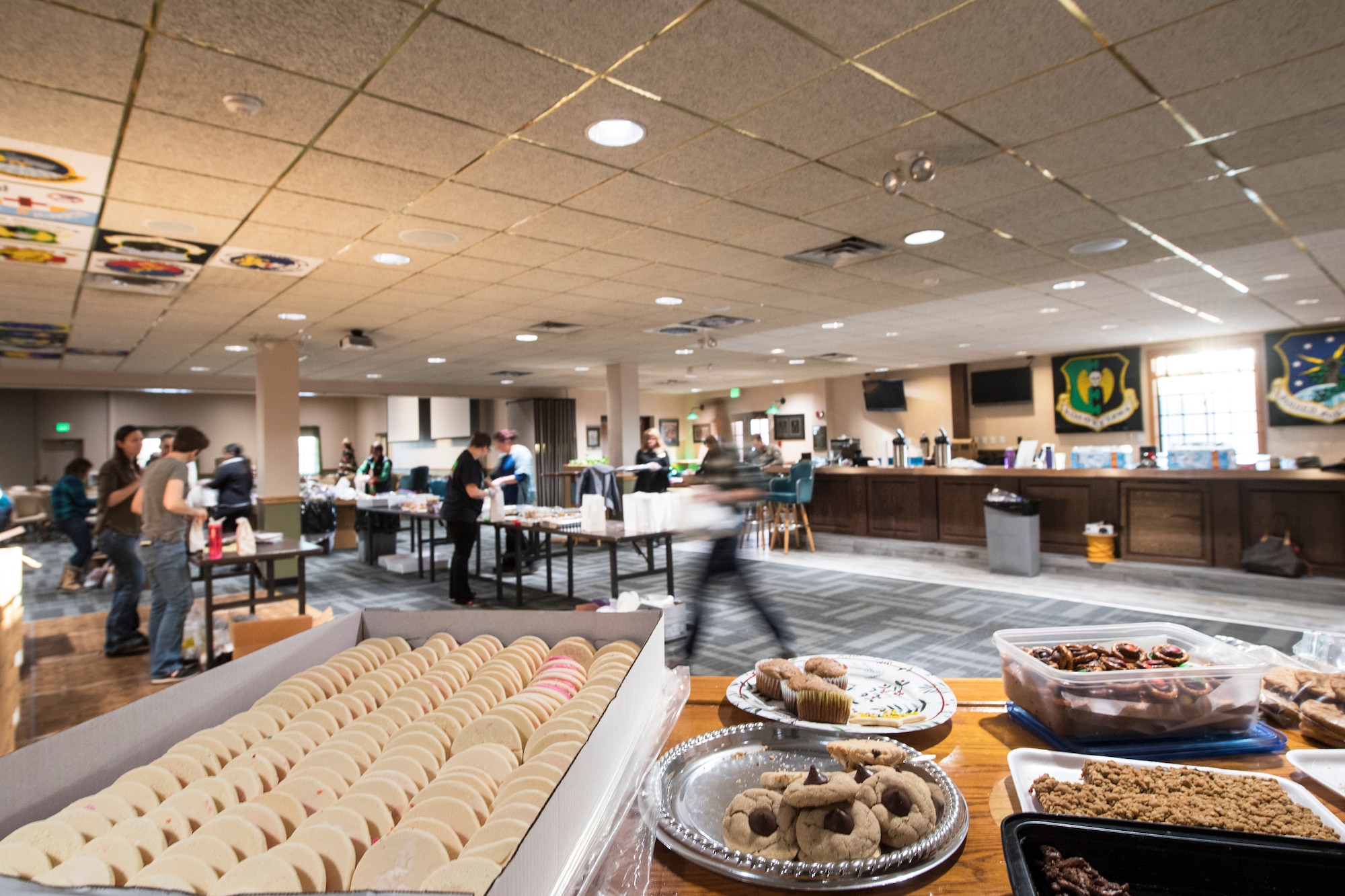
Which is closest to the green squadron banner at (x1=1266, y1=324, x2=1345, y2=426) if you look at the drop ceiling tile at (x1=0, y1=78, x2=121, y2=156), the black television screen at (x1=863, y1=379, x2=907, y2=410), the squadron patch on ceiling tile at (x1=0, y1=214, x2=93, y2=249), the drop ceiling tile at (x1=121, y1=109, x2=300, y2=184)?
the black television screen at (x1=863, y1=379, x2=907, y2=410)

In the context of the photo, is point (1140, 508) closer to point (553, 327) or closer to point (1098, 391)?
point (1098, 391)

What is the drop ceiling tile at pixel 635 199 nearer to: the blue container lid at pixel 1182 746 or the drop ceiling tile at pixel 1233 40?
the drop ceiling tile at pixel 1233 40

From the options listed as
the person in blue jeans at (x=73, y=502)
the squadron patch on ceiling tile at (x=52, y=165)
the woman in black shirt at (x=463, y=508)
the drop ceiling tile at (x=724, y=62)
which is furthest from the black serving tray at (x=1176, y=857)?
the person in blue jeans at (x=73, y=502)

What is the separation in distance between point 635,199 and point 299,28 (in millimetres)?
1904

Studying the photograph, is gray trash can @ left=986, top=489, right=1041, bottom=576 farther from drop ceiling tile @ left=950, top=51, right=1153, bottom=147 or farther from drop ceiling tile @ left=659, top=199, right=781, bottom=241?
drop ceiling tile @ left=950, top=51, right=1153, bottom=147

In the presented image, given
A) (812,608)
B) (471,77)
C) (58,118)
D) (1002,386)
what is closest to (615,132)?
(471,77)

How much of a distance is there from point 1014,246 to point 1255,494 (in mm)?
3478

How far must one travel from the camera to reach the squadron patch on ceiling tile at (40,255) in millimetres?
4145

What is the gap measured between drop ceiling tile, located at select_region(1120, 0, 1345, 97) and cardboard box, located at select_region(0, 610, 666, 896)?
2747 millimetres

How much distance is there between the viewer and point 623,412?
10.5 metres

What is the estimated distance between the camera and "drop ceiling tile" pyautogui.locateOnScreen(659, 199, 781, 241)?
3953 millimetres

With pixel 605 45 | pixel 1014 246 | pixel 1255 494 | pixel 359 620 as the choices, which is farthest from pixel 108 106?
pixel 1255 494

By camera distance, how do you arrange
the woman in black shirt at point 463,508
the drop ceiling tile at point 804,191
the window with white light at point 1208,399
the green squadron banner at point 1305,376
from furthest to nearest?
1. the window with white light at point 1208,399
2. the green squadron banner at point 1305,376
3. the woman in black shirt at point 463,508
4. the drop ceiling tile at point 804,191

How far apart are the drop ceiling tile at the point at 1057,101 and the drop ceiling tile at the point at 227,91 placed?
260 centimetres
